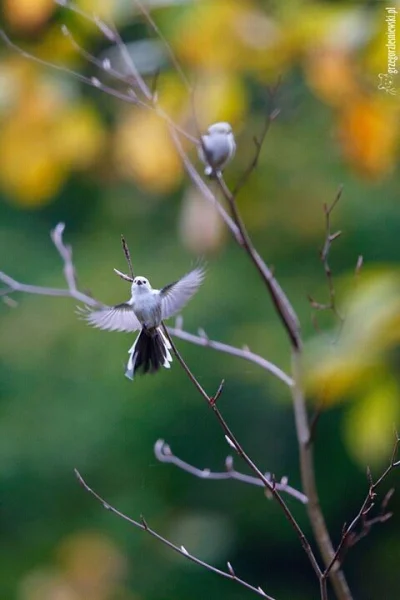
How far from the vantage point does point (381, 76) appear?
1.31m

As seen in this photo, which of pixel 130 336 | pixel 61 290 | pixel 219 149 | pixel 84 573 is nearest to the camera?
pixel 219 149

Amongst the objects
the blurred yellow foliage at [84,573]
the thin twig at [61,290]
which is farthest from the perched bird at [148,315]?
the blurred yellow foliage at [84,573]

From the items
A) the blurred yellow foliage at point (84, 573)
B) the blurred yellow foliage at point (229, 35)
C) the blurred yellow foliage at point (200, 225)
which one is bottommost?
the blurred yellow foliage at point (84, 573)

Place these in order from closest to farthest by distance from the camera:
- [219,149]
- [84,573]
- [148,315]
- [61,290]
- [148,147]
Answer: [148,315]
[219,149]
[61,290]
[148,147]
[84,573]

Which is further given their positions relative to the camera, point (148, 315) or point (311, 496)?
point (311, 496)

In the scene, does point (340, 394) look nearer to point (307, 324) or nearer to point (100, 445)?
point (307, 324)

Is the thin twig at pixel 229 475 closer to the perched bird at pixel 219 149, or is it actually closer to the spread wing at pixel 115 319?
the spread wing at pixel 115 319

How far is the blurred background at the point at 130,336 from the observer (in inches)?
57.9

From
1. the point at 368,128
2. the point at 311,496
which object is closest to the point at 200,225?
the point at 368,128

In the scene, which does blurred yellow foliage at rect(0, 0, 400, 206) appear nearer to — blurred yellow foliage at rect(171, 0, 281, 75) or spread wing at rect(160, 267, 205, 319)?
blurred yellow foliage at rect(171, 0, 281, 75)

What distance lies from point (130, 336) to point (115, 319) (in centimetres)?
157

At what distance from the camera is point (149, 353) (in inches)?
36.6

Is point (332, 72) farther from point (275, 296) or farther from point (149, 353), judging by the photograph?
point (149, 353)

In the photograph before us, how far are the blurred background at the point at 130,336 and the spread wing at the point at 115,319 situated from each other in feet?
1.45
